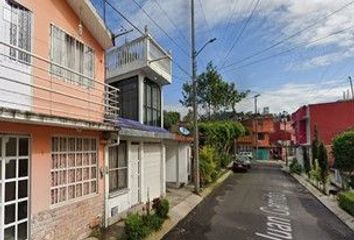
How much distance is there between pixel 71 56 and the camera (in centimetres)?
1235

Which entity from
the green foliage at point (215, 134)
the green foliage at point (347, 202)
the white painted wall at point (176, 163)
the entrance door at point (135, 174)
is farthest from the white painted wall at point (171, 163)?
the green foliage at point (347, 202)

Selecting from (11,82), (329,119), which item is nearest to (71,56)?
(11,82)

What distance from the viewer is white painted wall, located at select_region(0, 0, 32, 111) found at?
908 cm

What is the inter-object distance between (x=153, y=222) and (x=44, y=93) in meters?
5.86

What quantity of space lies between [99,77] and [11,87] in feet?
16.1

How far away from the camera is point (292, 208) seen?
20.1 metres

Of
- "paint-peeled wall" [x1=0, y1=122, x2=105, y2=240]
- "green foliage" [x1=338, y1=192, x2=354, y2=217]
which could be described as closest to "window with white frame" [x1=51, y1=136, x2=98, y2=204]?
"paint-peeled wall" [x1=0, y1=122, x2=105, y2=240]

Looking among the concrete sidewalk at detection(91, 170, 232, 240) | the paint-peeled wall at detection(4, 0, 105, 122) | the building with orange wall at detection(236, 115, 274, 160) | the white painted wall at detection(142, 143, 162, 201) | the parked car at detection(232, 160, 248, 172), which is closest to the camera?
the paint-peeled wall at detection(4, 0, 105, 122)

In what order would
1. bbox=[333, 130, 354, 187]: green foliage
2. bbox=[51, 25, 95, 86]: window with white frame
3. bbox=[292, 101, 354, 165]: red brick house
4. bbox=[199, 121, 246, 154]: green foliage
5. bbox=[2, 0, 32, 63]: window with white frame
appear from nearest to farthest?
bbox=[2, 0, 32, 63]: window with white frame
bbox=[51, 25, 95, 86]: window with white frame
bbox=[333, 130, 354, 187]: green foliage
bbox=[199, 121, 246, 154]: green foliage
bbox=[292, 101, 354, 165]: red brick house

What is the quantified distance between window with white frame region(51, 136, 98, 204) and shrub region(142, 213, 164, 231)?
6.29 ft

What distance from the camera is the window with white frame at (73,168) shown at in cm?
1102

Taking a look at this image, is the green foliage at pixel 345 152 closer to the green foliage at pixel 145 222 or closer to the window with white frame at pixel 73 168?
the green foliage at pixel 145 222

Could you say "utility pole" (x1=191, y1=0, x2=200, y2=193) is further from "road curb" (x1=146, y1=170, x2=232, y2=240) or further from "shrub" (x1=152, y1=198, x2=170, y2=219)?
"shrub" (x1=152, y1=198, x2=170, y2=219)

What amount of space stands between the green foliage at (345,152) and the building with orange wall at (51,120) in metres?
16.9
